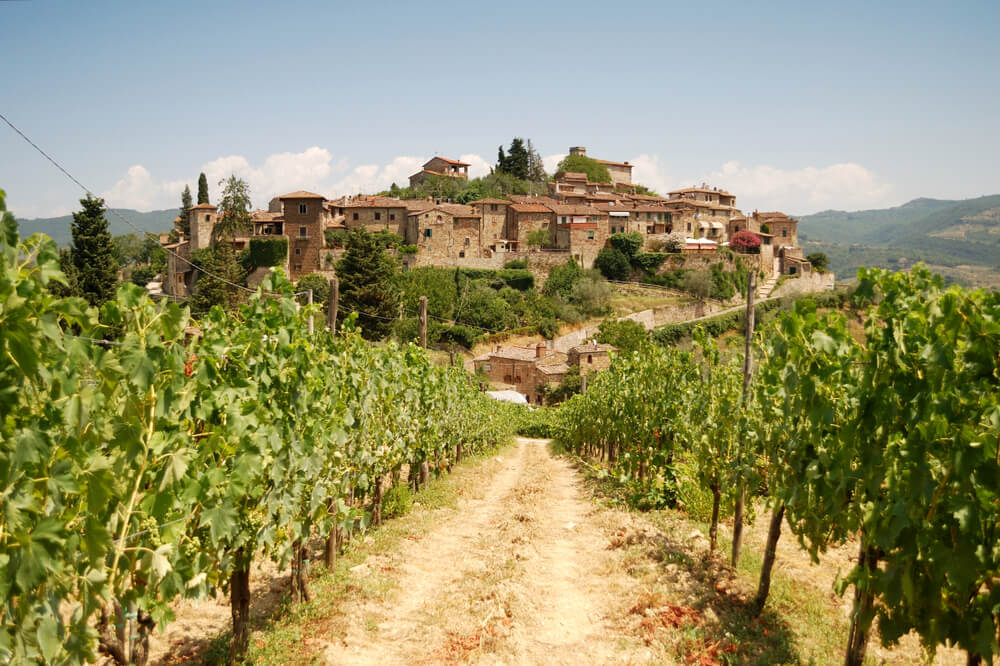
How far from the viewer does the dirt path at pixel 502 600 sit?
18.7 ft

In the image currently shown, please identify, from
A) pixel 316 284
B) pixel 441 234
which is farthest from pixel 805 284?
pixel 316 284

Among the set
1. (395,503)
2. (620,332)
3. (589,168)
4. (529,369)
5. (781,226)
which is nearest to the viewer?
(395,503)

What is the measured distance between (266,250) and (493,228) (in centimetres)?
2033

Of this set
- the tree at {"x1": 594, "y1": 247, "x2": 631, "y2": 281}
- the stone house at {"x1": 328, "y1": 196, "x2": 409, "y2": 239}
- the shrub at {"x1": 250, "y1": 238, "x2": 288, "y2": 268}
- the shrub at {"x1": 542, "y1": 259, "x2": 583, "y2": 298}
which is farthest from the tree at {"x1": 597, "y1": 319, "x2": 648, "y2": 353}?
the shrub at {"x1": 250, "y1": 238, "x2": 288, "y2": 268}

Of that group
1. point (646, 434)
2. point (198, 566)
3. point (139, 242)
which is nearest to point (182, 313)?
point (198, 566)

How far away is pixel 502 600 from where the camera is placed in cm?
658

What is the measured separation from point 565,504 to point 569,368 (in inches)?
1192

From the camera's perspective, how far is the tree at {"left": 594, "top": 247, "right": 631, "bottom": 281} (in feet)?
193

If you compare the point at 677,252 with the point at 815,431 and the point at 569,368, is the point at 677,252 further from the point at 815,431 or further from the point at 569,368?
the point at 815,431

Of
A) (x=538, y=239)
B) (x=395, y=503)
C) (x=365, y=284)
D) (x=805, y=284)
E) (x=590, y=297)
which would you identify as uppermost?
(x=538, y=239)

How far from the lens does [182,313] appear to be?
381 cm

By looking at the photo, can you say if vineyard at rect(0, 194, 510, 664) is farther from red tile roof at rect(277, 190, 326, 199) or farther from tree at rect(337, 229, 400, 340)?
red tile roof at rect(277, 190, 326, 199)

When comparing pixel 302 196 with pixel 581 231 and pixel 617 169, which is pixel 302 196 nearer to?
pixel 581 231

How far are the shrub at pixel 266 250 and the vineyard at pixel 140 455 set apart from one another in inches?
1812
